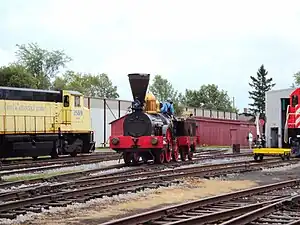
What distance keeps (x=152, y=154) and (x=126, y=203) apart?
35.8 feet

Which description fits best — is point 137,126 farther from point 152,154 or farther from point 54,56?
point 54,56

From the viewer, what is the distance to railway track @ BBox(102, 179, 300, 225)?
7.97 m

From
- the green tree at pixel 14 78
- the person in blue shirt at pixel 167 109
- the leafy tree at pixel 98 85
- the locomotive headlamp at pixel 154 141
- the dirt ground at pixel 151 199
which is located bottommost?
the dirt ground at pixel 151 199

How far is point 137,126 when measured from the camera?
20.5 m

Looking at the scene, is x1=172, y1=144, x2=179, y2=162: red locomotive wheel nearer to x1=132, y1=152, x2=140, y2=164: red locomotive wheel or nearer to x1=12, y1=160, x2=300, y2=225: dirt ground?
x1=132, y1=152, x2=140, y2=164: red locomotive wheel

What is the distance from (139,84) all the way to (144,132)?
1.84 m

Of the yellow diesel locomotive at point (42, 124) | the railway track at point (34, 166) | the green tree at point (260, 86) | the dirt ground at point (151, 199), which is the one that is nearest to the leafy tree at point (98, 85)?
the green tree at point (260, 86)

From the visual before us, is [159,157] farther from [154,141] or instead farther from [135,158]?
[154,141]

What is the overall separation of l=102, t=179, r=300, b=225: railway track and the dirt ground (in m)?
0.77

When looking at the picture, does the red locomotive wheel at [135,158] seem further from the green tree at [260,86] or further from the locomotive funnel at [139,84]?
the green tree at [260,86]

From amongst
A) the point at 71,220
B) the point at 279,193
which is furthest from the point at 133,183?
the point at 71,220

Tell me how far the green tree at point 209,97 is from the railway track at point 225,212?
104m

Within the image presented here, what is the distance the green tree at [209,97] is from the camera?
116m

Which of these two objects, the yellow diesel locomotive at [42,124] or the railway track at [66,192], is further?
the yellow diesel locomotive at [42,124]
